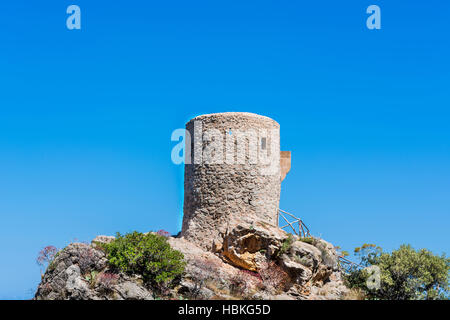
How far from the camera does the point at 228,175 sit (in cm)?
2002

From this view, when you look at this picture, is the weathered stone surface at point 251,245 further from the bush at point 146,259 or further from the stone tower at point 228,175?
the bush at point 146,259

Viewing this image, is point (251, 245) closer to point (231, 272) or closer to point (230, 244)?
point (230, 244)

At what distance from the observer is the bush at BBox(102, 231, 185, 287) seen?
51.2ft

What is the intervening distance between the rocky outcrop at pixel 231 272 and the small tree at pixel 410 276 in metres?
1.68

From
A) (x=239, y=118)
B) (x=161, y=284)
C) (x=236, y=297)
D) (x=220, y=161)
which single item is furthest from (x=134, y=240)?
(x=239, y=118)

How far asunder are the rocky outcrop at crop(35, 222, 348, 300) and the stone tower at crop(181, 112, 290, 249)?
945mm

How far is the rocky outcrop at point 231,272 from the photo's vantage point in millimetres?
14875

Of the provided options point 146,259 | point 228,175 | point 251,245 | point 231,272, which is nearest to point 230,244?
point 251,245

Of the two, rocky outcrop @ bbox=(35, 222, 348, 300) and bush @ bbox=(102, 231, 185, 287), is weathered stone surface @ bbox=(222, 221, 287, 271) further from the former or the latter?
bush @ bbox=(102, 231, 185, 287)

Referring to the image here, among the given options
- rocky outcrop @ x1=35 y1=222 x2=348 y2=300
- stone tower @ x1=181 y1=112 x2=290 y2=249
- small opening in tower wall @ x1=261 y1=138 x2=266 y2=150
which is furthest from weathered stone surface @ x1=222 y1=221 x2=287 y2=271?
small opening in tower wall @ x1=261 y1=138 x2=266 y2=150

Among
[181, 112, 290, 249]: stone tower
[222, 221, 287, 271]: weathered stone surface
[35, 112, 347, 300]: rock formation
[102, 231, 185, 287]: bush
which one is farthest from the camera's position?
[181, 112, 290, 249]: stone tower

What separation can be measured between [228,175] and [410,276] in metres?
8.94

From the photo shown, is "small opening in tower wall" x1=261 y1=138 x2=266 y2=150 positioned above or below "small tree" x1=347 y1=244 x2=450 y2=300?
above
